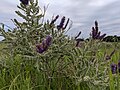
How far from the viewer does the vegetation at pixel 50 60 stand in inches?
68.1

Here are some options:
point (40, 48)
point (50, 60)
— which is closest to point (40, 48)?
point (40, 48)

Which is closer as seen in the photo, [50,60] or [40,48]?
[40,48]

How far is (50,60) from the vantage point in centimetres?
191

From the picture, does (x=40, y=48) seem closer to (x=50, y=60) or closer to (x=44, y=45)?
(x=44, y=45)

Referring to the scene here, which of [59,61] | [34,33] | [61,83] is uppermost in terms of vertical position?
[34,33]

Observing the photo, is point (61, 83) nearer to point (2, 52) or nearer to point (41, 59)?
point (41, 59)

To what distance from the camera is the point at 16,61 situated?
2219 millimetres

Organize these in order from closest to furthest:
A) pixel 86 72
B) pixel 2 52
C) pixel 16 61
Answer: pixel 86 72 < pixel 16 61 < pixel 2 52

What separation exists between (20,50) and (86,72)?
1.81ft

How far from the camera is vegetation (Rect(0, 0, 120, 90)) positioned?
173cm

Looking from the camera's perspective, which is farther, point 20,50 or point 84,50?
point 20,50

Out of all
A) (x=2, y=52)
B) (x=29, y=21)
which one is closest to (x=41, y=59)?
(x=29, y=21)

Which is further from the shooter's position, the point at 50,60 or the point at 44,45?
the point at 50,60

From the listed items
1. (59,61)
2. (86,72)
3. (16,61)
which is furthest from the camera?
(16,61)
